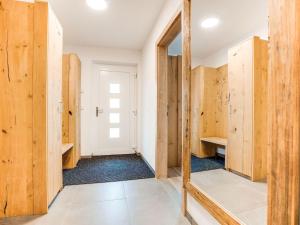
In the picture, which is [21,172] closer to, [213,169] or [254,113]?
[213,169]

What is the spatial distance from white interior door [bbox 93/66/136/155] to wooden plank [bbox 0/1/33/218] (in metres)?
2.27

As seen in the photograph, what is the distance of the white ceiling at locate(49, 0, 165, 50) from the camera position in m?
2.37

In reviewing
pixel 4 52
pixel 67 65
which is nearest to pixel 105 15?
pixel 67 65

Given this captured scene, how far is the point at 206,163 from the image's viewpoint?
5.31 feet

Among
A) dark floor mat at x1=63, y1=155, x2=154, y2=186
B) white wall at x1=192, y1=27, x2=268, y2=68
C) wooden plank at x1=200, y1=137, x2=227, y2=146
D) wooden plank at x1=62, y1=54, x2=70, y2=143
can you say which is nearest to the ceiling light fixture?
white wall at x1=192, y1=27, x2=268, y2=68

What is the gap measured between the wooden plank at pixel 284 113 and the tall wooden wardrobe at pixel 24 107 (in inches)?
70.7

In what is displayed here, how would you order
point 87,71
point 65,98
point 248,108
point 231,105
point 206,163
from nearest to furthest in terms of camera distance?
1. point 248,108
2. point 231,105
3. point 206,163
4. point 65,98
5. point 87,71

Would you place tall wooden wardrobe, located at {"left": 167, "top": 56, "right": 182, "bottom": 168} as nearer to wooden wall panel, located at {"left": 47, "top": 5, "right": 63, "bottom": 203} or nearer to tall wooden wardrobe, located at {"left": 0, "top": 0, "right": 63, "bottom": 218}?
wooden wall panel, located at {"left": 47, "top": 5, "right": 63, "bottom": 203}

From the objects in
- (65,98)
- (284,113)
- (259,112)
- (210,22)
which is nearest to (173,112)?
(210,22)

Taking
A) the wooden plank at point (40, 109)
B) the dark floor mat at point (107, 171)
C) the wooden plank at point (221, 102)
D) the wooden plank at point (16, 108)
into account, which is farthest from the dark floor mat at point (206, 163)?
the wooden plank at point (16, 108)

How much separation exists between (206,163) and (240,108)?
65 cm

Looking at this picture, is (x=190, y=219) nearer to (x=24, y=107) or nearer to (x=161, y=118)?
(x=161, y=118)

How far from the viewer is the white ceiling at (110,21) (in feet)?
7.76

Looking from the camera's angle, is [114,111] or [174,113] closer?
[174,113]
